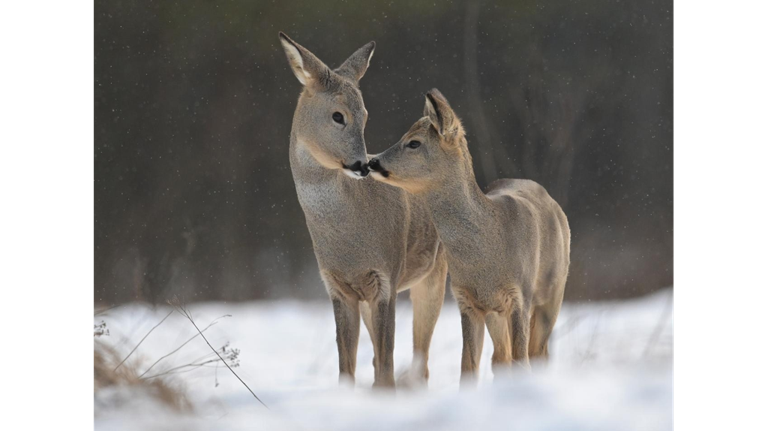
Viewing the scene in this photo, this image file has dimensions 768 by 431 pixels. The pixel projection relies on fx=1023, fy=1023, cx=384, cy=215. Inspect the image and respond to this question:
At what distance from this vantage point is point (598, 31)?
782 cm

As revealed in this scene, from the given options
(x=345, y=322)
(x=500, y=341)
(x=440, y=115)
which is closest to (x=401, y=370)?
(x=345, y=322)

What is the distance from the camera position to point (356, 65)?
5785 mm

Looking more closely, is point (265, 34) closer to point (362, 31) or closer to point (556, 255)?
point (362, 31)

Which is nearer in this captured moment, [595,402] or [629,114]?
[595,402]

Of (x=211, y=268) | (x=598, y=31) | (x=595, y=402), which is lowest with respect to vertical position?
(x=595, y=402)

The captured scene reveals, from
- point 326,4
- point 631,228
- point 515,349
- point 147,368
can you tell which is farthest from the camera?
point 631,228

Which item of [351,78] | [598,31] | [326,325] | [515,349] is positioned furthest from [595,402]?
[598,31]

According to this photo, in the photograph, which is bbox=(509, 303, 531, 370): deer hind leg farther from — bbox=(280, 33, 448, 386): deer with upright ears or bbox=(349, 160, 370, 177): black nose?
bbox=(349, 160, 370, 177): black nose

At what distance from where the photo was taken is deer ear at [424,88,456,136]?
528 centimetres

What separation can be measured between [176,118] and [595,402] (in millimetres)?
4867

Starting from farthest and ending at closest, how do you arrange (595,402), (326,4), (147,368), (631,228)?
1. (631,228)
2. (326,4)
3. (147,368)
4. (595,402)

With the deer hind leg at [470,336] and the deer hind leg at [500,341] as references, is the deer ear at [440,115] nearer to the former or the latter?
the deer hind leg at [470,336]

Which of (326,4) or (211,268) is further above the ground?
(326,4)

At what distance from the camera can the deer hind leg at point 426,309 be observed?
6.44 m
